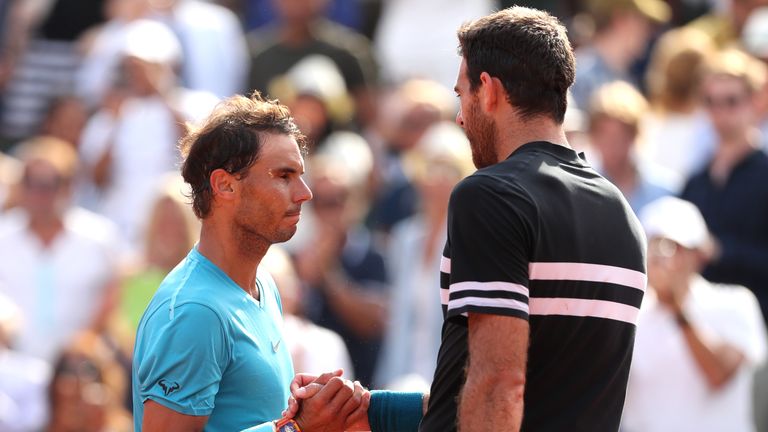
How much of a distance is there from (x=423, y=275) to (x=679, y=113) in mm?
2010

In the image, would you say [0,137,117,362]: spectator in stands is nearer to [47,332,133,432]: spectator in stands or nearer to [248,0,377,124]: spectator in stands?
[47,332,133,432]: spectator in stands

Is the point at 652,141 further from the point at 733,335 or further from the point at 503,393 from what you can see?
the point at 503,393

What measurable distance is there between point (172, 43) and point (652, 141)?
136 inches

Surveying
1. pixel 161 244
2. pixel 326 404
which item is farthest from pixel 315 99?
pixel 326 404

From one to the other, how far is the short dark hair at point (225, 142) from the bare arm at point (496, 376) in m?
0.93

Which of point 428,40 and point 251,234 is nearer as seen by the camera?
point 251,234

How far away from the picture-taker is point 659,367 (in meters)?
6.89

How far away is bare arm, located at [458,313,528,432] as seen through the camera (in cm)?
337

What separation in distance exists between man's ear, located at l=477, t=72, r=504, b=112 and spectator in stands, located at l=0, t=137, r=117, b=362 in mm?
5256

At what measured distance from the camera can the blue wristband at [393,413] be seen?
411cm

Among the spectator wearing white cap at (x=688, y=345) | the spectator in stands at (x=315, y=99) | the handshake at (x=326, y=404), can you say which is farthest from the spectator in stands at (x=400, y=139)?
the handshake at (x=326, y=404)

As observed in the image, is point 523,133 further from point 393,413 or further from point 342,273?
point 342,273

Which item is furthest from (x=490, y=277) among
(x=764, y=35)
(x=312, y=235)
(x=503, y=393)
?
(x=764, y=35)

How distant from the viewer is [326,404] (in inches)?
154
